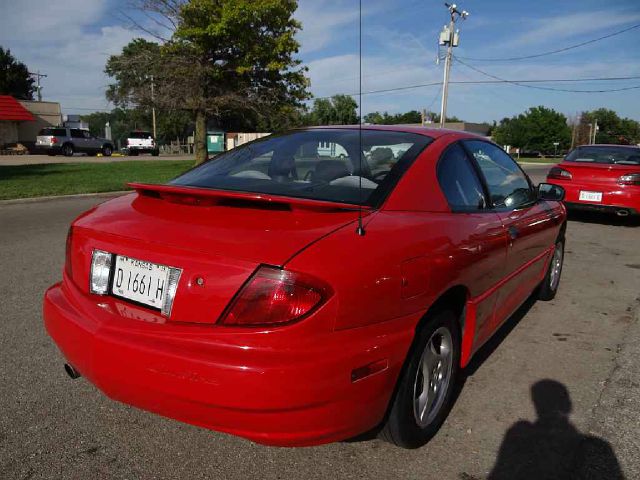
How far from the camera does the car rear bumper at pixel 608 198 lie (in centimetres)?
871

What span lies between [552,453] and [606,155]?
8711mm

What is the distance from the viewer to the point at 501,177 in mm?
3590

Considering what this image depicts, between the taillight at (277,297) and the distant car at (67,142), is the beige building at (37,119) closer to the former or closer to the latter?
the distant car at (67,142)

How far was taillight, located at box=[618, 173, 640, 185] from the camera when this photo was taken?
8.70 meters

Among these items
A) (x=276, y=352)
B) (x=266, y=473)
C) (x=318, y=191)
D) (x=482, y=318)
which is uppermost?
(x=318, y=191)

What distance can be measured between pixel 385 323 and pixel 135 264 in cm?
100

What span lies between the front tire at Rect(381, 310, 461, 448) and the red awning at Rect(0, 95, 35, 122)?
1638 inches

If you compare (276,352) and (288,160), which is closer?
(276,352)

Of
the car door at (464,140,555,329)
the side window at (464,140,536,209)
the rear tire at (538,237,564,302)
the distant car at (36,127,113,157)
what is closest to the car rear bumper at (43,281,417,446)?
the car door at (464,140,555,329)

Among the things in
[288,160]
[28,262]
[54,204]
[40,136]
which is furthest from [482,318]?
[40,136]

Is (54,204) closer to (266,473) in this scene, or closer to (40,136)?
(266,473)

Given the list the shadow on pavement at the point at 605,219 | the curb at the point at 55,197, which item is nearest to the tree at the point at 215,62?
the curb at the point at 55,197

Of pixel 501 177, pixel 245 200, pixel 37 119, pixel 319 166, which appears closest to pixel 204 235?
pixel 245 200

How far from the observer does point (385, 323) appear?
1.97 metres
